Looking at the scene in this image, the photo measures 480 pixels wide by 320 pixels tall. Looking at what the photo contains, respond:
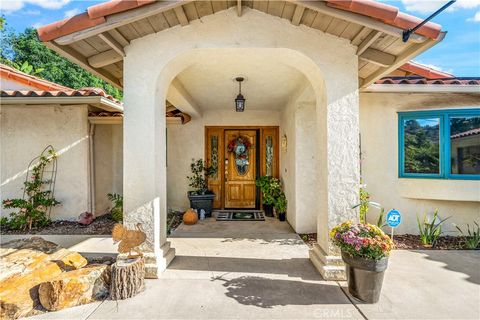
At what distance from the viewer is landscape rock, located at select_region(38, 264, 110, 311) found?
8.66ft

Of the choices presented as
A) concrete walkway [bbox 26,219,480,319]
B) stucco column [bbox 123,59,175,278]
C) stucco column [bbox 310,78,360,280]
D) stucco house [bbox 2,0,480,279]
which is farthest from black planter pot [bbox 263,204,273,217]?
stucco column [bbox 123,59,175,278]

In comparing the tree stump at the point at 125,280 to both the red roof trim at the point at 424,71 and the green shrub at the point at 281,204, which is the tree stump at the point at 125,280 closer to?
the green shrub at the point at 281,204

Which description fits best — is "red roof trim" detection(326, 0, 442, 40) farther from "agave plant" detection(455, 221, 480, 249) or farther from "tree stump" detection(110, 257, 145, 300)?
"agave plant" detection(455, 221, 480, 249)

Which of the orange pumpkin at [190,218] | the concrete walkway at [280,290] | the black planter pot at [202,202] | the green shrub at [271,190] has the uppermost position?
the green shrub at [271,190]

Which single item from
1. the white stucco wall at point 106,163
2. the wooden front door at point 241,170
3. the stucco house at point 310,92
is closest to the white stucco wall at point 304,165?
the stucco house at point 310,92

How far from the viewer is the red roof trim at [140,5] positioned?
2.61 metres

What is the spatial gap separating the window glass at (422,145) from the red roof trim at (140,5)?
2919 millimetres

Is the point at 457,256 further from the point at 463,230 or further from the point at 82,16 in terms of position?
the point at 82,16

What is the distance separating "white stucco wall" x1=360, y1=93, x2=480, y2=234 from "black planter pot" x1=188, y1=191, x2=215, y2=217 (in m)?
3.93

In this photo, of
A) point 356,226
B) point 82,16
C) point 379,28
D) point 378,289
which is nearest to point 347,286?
point 378,289

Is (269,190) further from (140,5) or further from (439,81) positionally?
(140,5)

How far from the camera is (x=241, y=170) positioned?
7852mm

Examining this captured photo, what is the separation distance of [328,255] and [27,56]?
80.3 feet

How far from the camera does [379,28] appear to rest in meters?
2.75
